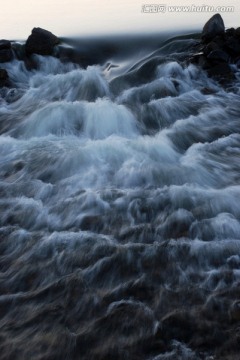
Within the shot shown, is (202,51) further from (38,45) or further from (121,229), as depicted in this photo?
(121,229)

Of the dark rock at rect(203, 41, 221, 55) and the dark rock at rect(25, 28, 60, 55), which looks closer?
the dark rock at rect(203, 41, 221, 55)

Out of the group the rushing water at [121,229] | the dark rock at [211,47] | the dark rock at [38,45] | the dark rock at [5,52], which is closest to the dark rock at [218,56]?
the dark rock at [211,47]

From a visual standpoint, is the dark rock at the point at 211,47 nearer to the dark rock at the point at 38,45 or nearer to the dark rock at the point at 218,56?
the dark rock at the point at 218,56

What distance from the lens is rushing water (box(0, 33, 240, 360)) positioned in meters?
4.42

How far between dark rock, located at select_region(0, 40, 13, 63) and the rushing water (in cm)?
403

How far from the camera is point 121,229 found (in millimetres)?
6199

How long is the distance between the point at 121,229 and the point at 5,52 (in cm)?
1123

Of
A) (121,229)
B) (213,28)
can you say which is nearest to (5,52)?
(213,28)

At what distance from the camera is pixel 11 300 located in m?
4.98

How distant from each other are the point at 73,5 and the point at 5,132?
20.7m

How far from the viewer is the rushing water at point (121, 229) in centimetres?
442

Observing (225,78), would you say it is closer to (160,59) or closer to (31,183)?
(160,59)

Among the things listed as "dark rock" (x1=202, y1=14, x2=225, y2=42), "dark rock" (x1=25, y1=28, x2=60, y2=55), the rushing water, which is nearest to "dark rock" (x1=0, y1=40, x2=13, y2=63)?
"dark rock" (x1=25, y1=28, x2=60, y2=55)

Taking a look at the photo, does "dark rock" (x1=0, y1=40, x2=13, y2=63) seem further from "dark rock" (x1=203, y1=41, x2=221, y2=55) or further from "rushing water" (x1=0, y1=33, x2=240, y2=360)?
"dark rock" (x1=203, y1=41, x2=221, y2=55)
